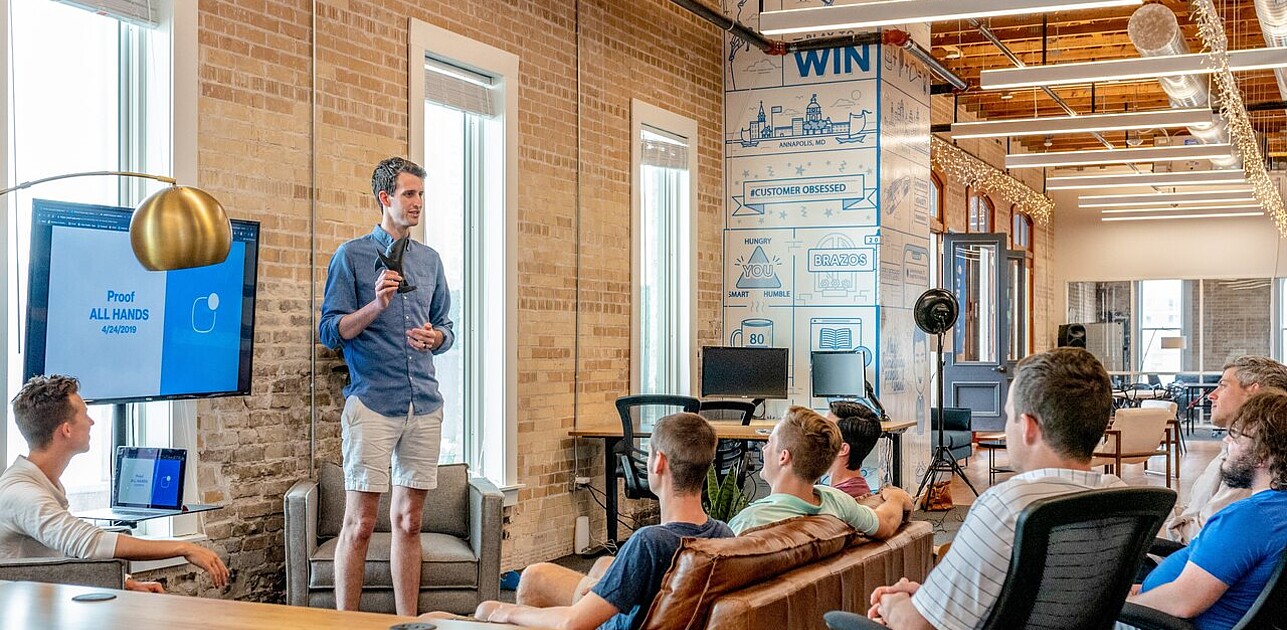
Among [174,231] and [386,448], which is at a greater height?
[174,231]

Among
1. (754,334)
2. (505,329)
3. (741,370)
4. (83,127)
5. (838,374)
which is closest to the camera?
(83,127)

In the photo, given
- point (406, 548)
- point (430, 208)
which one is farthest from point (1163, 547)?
point (430, 208)

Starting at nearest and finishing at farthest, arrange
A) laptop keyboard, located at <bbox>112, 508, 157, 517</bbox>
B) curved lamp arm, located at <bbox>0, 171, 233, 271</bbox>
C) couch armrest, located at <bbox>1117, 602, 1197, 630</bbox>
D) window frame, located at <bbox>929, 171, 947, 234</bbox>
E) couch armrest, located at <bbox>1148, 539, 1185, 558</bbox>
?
couch armrest, located at <bbox>1117, 602, 1197, 630</bbox> < curved lamp arm, located at <bbox>0, 171, 233, 271</bbox> < couch armrest, located at <bbox>1148, 539, 1185, 558</bbox> < laptop keyboard, located at <bbox>112, 508, 157, 517</bbox> < window frame, located at <bbox>929, 171, 947, 234</bbox>

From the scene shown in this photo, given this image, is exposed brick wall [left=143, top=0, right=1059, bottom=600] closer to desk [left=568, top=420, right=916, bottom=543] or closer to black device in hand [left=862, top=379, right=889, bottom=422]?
desk [left=568, top=420, right=916, bottom=543]

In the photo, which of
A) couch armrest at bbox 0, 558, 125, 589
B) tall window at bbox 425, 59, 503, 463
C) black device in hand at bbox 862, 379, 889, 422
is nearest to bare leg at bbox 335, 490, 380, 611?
couch armrest at bbox 0, 558, 125, 589

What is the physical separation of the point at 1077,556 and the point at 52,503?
2890mm

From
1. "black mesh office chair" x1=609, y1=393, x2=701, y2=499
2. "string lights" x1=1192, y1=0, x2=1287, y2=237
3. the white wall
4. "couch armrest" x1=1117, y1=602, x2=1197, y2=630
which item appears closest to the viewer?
"couch armrest" x1=1117, y1=602, x2=1197, y2=630

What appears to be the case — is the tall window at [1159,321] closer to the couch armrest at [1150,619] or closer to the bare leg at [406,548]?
the bare leg at [406,548]

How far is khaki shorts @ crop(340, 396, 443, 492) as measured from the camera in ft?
16.9

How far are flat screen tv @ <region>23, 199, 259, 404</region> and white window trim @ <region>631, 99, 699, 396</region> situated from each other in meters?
4.01

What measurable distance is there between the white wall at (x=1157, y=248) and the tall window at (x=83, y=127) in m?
19.2

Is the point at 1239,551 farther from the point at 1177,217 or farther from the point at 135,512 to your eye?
the point at 1177,217

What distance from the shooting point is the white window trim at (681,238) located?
888cm

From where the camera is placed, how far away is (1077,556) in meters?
2.55
